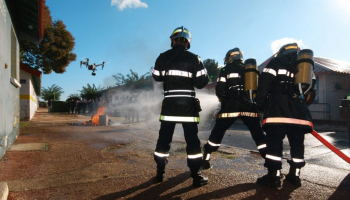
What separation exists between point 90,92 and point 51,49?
26123mm

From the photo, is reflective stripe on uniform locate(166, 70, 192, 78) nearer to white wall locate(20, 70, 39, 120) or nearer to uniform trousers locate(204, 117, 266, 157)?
uniform trousers locate(204, 117, 266, 157)

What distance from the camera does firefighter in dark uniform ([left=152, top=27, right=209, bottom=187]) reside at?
309cm

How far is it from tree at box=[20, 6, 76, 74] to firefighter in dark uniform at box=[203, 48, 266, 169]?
13.4 metres

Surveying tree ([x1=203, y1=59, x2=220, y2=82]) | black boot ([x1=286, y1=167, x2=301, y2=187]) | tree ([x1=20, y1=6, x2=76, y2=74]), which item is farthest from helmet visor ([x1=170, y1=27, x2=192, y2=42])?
tree ([x1=203, y1=59, x2=220, y2=82])

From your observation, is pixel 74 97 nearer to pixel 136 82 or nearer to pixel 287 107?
pixel 136 82

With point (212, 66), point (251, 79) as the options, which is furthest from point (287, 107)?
point (212, 66)

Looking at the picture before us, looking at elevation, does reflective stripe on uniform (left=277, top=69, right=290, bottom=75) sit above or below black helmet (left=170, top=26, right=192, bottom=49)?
below

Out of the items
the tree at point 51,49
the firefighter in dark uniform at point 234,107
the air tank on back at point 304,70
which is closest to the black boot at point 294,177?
the firefighter in dark uniform at point 234,107

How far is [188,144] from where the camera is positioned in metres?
3.10

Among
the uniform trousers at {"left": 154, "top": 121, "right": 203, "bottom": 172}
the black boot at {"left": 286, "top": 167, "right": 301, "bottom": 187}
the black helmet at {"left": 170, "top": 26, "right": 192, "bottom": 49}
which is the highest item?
the black helmet at {"left": 170, "top": 26, "right": 192, "bottom": 49}

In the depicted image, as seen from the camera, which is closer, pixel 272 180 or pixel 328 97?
pixel 272 180

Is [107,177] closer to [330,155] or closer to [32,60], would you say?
[330,155]

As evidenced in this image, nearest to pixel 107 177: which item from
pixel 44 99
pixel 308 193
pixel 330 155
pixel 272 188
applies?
pixel 272 188

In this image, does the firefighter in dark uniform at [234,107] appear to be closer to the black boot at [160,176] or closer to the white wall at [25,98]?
the black boot at [160,176]
